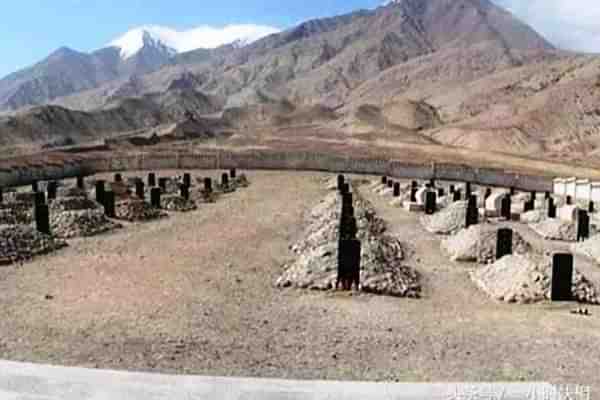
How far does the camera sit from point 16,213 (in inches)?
787

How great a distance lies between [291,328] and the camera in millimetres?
9430

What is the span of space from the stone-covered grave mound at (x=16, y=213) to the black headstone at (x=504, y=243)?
12204 mm

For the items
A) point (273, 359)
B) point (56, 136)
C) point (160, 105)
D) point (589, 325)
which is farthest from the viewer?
point (160, 105)

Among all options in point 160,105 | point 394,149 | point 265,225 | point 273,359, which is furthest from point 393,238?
point 160,105

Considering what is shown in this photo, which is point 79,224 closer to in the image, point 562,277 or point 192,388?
point 562,277

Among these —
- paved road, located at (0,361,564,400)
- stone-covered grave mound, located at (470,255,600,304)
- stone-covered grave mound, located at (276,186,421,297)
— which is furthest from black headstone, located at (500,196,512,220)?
paved road, located at (0,361,564,400)

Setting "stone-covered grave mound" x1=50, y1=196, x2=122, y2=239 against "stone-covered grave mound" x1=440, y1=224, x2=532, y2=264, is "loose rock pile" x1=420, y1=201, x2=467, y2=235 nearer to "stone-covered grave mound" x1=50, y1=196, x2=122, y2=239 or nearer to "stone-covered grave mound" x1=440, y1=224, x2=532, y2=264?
"stone-covered grave mound" x1=440, y1=224, x2=532, y2=264

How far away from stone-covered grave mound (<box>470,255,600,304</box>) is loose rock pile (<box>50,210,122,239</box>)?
10.2 meters

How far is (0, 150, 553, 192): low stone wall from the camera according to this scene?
123ft

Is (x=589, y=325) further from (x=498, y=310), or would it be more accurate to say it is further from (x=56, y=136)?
(x=56, y=136)

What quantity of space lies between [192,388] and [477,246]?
11638 mm

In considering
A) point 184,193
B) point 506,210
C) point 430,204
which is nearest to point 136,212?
point 184,193

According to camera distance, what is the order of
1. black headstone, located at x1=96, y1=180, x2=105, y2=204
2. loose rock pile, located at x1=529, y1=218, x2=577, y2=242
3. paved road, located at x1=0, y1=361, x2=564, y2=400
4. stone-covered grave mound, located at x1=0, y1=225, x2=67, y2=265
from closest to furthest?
paved road, located at x1=0, y1=361, x2=564, y2=400
stone-covered grave mound, located at x1=0, y1=225, x2=67, y2=265
loose rock pile, located at x1=529, y1=218, x2=577, y2=242
black headstone, located at x1=96, y1=180, x2=105, y2=204

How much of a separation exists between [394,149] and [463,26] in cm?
11549
